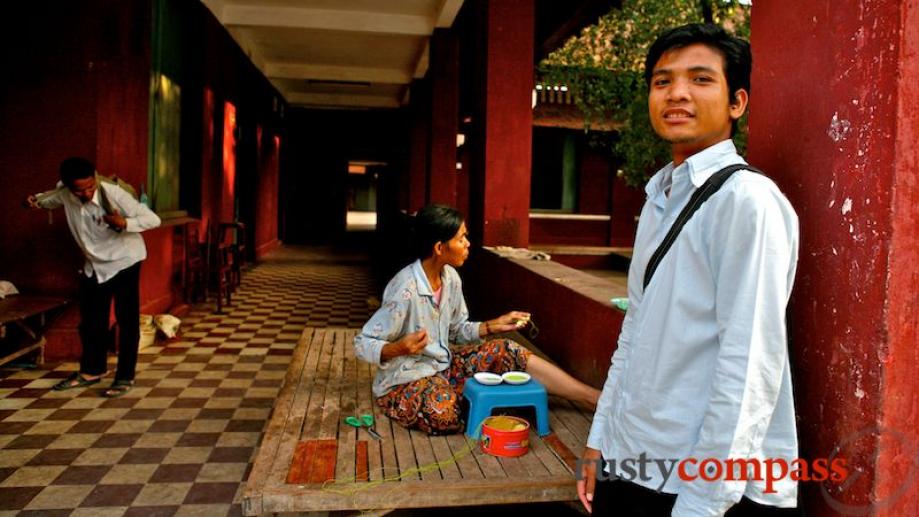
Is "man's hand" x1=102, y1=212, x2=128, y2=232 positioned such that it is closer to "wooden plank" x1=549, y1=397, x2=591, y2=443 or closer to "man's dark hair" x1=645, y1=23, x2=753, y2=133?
"wooden plank" x1=549, y1=397, x2=591, y2=443

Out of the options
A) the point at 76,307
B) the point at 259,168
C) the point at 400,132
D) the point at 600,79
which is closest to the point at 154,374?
the point at 76,307

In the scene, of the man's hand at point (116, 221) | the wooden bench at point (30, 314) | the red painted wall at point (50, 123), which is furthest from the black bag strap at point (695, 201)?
the red painted wall at point (50, 123)

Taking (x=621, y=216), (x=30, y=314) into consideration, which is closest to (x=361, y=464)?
(x=30, y=314)

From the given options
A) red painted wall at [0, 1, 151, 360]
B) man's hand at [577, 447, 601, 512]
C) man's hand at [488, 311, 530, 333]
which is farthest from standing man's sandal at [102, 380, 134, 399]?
man's hand at [577, 447, 601, 512]

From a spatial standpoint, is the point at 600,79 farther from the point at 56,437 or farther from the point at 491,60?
the point at 56,437

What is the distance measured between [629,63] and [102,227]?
16.0ft

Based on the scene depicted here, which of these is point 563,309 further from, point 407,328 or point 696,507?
point 696,507

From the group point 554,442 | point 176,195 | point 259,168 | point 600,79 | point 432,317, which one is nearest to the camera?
point 554,442

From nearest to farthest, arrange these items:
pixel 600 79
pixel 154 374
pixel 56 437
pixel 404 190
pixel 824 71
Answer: pixel 824 71 < pixel 56 437 < pixel 154 374 < pixel 600 79 < pixel 404 190

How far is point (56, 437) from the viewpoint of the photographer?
4062 millimetres

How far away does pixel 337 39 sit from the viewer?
1161cm

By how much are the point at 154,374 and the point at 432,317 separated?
3.37m

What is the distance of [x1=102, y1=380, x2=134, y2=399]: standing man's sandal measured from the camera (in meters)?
4.88

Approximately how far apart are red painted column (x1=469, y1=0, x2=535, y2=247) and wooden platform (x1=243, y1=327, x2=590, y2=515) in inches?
139
